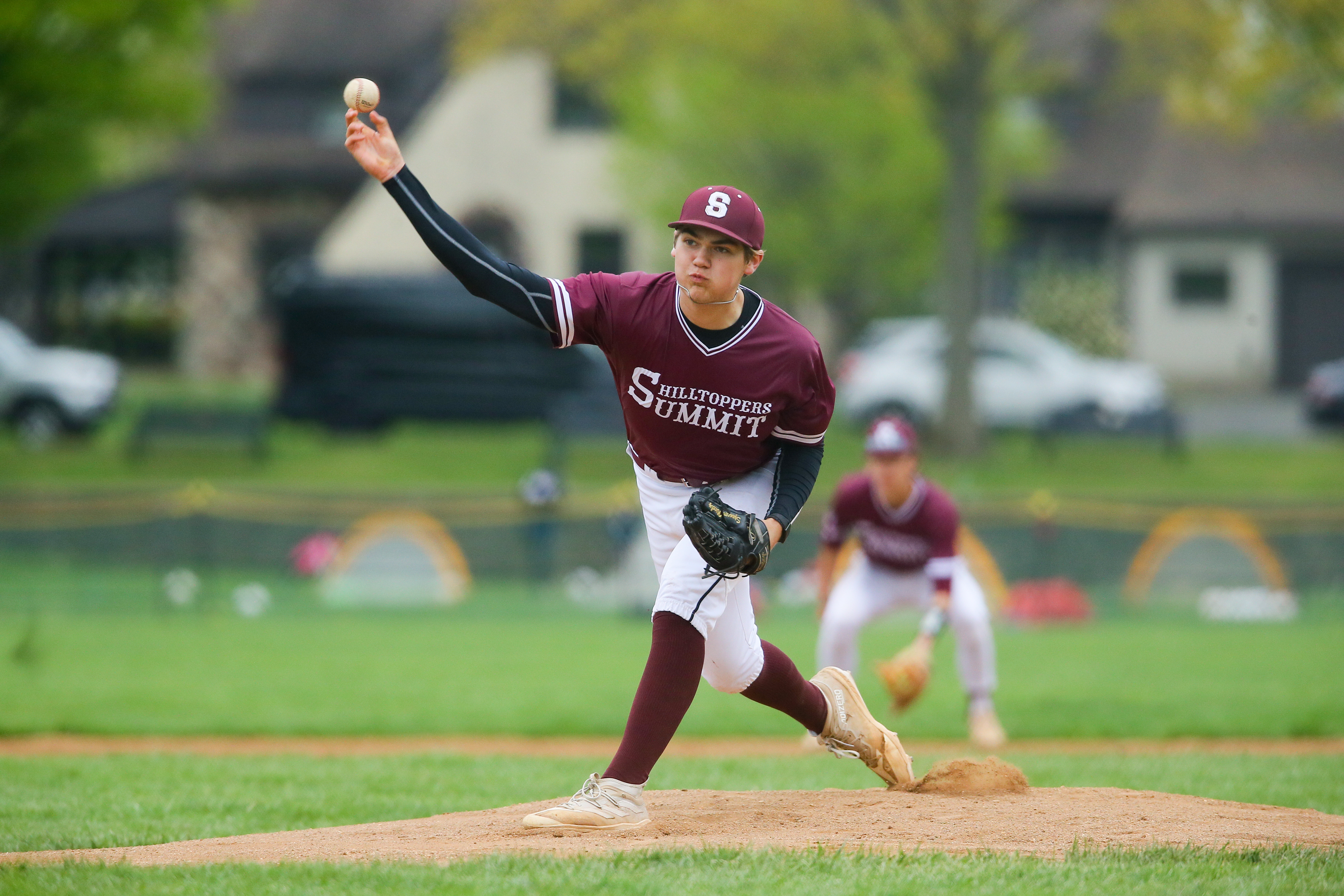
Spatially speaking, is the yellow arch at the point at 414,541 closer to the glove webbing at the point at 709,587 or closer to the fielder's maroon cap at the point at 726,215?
the glove webbing at the point at 709,587

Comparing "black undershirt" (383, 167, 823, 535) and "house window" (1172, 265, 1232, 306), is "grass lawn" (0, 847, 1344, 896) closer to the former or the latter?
"black undershirt" (383, 167, 823, 535)

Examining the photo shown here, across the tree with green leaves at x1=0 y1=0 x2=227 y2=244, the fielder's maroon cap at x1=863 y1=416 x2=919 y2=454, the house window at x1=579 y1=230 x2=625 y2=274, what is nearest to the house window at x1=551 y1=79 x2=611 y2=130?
the house window at x1=579 y1=230 x2=625 y2=274

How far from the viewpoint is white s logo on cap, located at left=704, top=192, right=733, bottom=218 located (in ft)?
15.9

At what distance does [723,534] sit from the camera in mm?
4812

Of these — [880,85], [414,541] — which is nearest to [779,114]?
[880,85]

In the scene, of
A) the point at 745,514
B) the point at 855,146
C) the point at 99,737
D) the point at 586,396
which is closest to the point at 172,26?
the point at 586,396

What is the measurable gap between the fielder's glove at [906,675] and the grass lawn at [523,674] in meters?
1.62

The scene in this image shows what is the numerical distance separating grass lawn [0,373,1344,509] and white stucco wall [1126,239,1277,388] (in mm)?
8243

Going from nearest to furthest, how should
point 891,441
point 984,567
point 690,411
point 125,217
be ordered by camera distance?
point 690,411, point 891,441, point 984,567, point 125,217

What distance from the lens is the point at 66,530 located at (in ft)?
56.8

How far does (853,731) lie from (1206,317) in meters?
28.8

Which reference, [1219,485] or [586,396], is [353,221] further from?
[1219,485]

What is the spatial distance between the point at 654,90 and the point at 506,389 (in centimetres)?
660

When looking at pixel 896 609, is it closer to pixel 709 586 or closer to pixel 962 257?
pixel 709 586
